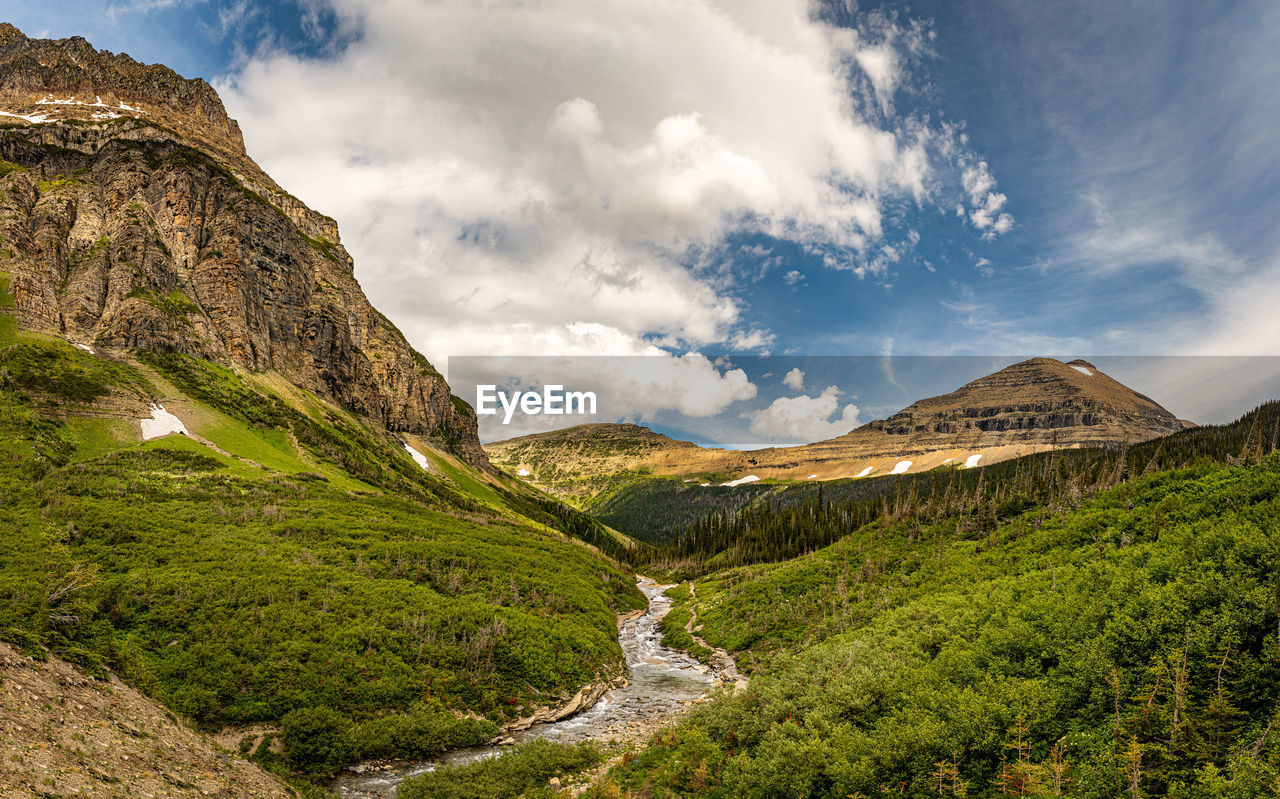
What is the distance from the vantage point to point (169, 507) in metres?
50.1

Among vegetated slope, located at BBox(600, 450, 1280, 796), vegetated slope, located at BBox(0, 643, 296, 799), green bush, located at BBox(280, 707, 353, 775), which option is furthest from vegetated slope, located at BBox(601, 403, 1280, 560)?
vegetated slope, located at BBox(0, 643, 296, 799)

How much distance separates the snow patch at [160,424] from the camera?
261ft

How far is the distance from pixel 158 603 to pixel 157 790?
22824mm

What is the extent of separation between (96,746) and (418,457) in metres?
168

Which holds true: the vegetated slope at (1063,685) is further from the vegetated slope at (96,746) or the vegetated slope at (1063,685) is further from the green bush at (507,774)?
the vegetated slope at (96,746)

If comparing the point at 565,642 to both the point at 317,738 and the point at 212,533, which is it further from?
the point at 212,533

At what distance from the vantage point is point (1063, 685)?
54.8ft

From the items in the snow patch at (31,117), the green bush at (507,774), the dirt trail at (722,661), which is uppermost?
the snow patch at (31,117)

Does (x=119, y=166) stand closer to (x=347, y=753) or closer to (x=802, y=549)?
(x=347, y=753)

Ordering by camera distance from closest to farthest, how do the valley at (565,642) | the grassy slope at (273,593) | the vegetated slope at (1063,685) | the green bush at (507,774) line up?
the vegetated slope at (1063,685) → the valley at (565,642) → the green bush at (507,774) → the grassy slope at (273,593)

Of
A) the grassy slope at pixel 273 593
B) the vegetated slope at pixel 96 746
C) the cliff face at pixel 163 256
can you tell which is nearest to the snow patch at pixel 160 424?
the grassy slope at pixel 273 593

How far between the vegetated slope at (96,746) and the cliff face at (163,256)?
11936 centimetres

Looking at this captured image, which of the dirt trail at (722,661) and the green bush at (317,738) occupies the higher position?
the green bush at (317,738)

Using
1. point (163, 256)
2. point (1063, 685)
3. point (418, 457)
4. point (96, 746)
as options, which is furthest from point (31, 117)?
point (1063, 685)
